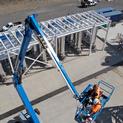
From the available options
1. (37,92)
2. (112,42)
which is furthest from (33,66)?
(112,42)

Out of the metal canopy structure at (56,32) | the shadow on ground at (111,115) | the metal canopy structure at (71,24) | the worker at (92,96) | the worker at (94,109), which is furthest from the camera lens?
the metal canopy structure at (71,24)

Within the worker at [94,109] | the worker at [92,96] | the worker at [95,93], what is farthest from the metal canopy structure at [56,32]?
the worker at [94,109]

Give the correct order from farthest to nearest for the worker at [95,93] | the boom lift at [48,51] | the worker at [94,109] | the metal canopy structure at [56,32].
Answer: the metal canopy structure at [56,32] < the worker at [95,93] < the worker at [94,109] < the boom lift at [48,51]

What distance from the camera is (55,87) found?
24.4 metres

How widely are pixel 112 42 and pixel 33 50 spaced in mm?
12833

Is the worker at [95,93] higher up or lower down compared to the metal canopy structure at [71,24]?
lower down

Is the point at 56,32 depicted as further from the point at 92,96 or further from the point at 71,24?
the point at 92,96

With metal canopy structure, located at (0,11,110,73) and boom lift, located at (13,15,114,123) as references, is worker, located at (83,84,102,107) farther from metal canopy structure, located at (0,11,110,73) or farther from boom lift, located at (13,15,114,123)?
metal canopy structure, located at (0,11,110,73)

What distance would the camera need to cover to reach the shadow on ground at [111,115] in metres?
21.0

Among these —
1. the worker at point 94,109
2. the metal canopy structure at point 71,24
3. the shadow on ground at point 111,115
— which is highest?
the metal canopy structure at point 71,24

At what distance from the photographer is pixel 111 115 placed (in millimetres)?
21516

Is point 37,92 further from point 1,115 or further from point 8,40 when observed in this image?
point 8,40

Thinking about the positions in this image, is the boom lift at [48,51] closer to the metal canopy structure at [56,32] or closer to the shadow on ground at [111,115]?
the shadow on ground at [111,115]

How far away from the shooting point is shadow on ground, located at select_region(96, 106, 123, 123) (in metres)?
21.0
